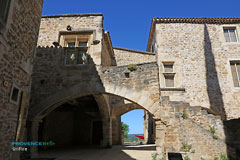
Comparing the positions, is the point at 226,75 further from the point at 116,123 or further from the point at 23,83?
the point at 23,83

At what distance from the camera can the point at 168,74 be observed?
880 centimetres

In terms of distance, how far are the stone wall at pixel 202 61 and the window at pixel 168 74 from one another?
0.65ft

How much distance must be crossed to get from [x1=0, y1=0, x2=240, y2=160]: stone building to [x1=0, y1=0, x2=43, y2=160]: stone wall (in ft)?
0.07

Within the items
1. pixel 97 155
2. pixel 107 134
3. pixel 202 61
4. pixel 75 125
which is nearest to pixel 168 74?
pixel 202 61

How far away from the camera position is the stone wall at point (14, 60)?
3432mm

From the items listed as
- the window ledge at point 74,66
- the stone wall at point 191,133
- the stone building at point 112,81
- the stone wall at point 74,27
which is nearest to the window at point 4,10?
the stone building at point 112,81

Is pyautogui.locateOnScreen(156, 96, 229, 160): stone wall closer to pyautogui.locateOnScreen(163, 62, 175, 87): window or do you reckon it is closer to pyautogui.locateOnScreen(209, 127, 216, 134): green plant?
pyautogui.locateOnScreen(209, 127, 216, 134): green plant

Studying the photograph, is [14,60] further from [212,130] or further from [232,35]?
[232,35]

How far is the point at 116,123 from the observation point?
1055 centimetres

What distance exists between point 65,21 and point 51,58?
1700 millimetres

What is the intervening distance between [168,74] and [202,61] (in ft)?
6.36

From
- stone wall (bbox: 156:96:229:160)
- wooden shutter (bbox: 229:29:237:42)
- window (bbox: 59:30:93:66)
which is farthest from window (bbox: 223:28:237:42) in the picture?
window (bbox: 59:30:93:66)

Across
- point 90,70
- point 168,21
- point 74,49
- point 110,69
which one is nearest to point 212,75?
point 168,21

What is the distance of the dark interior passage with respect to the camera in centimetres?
920
